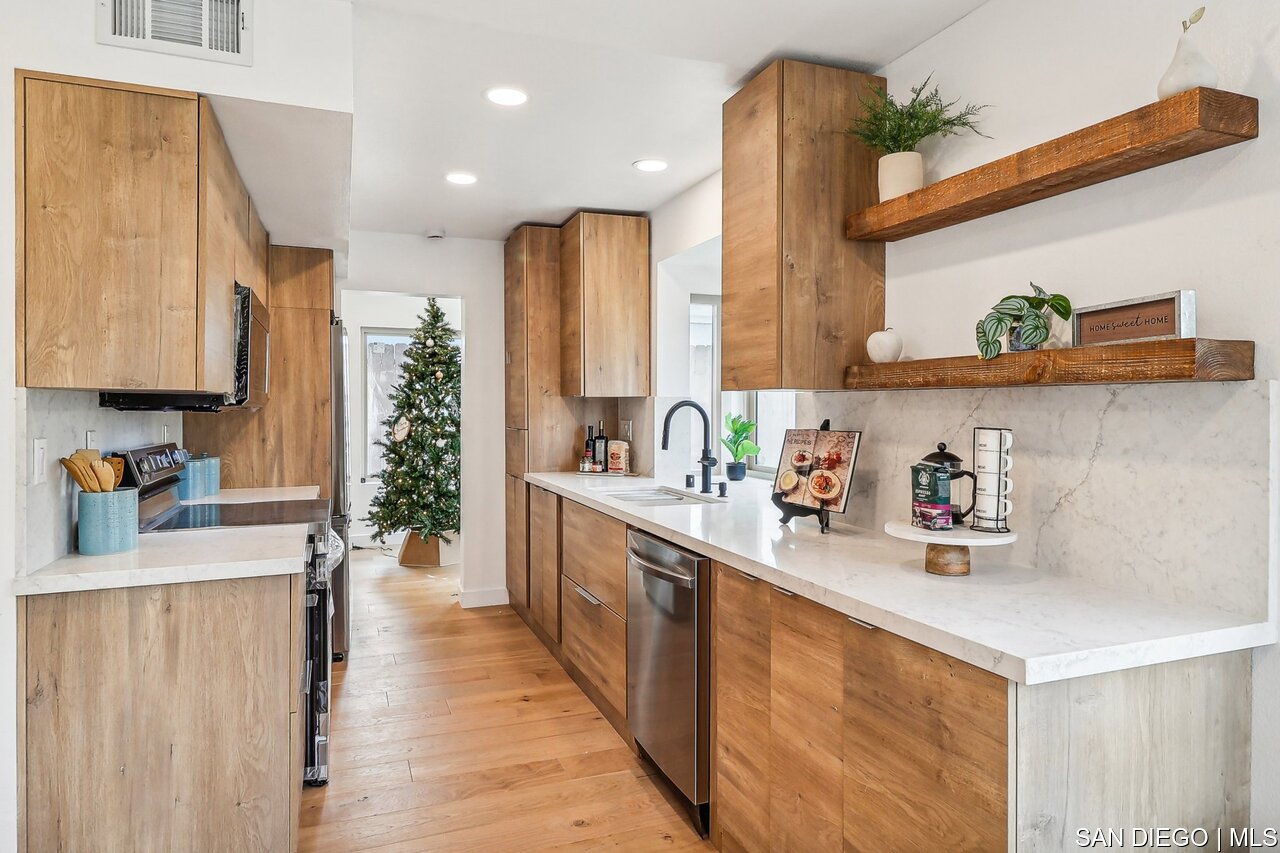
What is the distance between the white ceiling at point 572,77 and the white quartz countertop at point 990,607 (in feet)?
4.91

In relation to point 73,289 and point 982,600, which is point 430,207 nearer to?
point 73,289

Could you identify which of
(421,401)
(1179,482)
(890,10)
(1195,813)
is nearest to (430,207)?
(421,401)

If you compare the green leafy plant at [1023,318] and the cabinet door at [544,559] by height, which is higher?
the green leafy plant at [1023,318]

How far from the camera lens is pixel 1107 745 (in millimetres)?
1359

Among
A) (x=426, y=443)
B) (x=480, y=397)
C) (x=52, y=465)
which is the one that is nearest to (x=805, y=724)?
(x=52, y=465)

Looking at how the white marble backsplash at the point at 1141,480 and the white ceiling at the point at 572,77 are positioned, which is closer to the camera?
the white marble backsplash at the point at 1141,480

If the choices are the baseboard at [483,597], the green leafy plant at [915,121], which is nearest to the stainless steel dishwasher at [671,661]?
the green leafy plant at [915,121]

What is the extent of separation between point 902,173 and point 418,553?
5.12 meters

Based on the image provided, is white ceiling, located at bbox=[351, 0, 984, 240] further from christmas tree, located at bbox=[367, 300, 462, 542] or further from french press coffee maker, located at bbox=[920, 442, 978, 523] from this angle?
christmas tree, located at bbox=[367, 300, 462, 542]

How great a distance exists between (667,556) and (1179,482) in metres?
1.43

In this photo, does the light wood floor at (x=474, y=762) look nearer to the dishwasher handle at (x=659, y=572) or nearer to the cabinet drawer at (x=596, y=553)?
the cabinet drawer at (x=596, y=553)

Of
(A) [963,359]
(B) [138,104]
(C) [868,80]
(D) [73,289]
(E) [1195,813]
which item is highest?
(C) [868,80]

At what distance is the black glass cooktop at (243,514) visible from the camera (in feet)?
8.55

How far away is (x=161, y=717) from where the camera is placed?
190 centimetres
